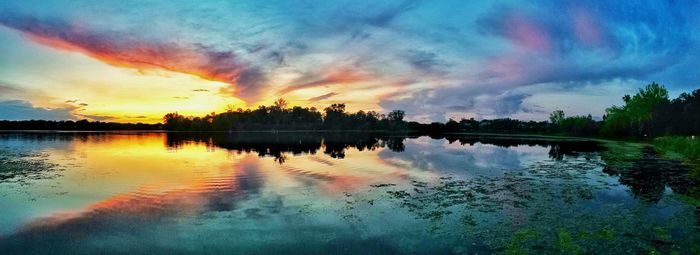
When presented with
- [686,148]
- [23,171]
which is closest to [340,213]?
[23,171]

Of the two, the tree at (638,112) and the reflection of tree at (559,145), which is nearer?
the reflection of tree at (559,145)

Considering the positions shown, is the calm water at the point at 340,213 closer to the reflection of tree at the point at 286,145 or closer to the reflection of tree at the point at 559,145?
the reflection of tree at the point at 286,145

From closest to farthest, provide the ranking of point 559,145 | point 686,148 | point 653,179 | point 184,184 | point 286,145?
point 184,184 → point 653,179 → point 686,148 → point 286,145 → point 559,145

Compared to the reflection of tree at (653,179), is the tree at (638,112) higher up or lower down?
higher up

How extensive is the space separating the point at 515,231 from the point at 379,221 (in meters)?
4.19

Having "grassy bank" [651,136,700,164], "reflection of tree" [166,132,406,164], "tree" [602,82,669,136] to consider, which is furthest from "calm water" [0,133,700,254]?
"tree" [602,82,669,136]

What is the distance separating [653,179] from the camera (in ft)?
79.1

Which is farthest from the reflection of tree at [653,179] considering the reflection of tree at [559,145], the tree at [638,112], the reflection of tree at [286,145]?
the tree at [638,112]

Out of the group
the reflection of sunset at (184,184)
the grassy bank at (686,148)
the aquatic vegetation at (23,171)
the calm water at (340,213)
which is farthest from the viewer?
the grassy bank at (686,148)

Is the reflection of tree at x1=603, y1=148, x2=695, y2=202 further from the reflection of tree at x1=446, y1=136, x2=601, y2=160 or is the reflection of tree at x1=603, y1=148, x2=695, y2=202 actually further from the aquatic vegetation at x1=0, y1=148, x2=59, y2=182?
the aquatic vegetation at x1=0, y1=148, x2=59, y2=182

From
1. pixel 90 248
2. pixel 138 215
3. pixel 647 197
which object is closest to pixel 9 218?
pixel 138 215

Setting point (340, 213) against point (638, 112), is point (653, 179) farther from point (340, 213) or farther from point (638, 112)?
point (638, 112)

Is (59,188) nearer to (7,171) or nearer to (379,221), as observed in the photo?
(7,171)

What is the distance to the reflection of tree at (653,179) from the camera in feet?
64.3
